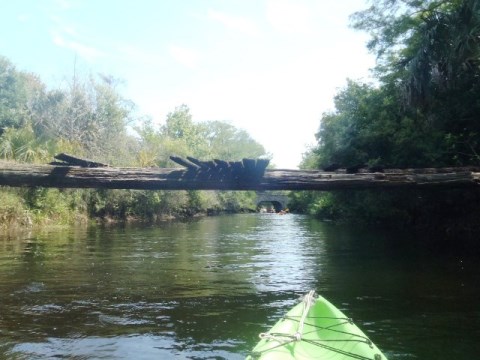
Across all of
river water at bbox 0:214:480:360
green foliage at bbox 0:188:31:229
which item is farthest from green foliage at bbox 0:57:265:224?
river water at bbox 0:214:480:360

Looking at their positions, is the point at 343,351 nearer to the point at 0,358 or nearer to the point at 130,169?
the point at 0,358

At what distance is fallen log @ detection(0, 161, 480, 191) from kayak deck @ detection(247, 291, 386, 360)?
14.9 feet

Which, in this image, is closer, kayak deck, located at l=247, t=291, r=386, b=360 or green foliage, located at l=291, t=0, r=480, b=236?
kayak deck, located at l=247, t=291, r=386, b=360

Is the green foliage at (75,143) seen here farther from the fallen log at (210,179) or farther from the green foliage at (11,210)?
the fallen log at (210,179)

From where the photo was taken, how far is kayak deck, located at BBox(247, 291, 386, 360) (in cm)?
419

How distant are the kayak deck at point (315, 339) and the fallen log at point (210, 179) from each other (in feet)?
14.9

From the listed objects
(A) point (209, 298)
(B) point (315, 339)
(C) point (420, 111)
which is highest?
(C) point (420, 111)

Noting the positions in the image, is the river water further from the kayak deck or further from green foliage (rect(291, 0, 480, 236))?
green foliage (rect(291, 0, 480, 236))

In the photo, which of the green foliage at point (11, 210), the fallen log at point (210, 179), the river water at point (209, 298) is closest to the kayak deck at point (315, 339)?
the river water at point (209, 298)

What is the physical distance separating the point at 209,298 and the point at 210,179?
8.08 feet

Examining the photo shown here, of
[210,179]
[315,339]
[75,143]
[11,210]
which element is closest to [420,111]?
[210,179]

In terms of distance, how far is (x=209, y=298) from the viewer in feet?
27.0

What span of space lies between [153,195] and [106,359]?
31917 mm

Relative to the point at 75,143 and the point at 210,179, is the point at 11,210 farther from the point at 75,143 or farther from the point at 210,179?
the point at 210,179
